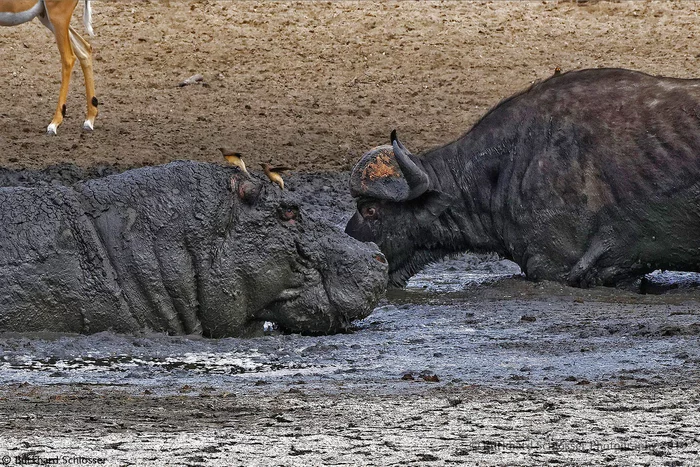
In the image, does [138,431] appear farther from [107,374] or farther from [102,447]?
[107,374]

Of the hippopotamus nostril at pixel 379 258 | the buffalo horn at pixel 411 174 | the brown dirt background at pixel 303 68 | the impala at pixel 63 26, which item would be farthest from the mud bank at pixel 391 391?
the impala at pixel 63 26

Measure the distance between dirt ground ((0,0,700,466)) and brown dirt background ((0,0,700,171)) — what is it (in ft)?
0.11

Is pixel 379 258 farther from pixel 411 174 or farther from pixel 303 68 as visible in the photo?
pixel 303 68

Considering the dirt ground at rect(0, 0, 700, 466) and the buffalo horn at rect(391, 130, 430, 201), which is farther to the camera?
the buffalo horn at rect(391, 130, 430, 201)

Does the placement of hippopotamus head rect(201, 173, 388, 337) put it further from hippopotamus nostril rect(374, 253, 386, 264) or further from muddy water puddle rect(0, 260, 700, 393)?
muddy water puddle rect(0, 260, 700, 393)

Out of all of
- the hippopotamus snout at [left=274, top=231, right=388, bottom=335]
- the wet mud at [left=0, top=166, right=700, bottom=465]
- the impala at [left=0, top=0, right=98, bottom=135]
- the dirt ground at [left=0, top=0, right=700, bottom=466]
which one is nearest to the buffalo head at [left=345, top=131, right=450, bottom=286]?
Result: the dirt ground at [left=0, top=0, right=700, bottom=466]

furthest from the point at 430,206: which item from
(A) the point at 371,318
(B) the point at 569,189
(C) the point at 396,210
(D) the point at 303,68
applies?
(D) the point at 303,68

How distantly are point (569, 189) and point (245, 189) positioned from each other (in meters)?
2.75

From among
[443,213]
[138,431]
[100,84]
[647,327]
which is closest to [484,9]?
[100,84]

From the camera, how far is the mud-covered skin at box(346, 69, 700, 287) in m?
9.52

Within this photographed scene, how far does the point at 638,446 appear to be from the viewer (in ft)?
16.4

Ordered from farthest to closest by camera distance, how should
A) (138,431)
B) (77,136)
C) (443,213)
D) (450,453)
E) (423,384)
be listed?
(77,136), (443,213), (423,384), (138,431), (450,453)

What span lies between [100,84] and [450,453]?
1181 cm

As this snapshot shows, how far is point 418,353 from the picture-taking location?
729cm
